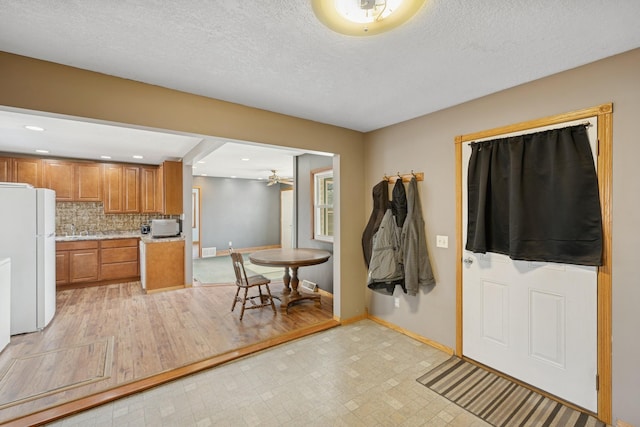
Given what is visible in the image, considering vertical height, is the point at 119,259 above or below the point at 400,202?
below

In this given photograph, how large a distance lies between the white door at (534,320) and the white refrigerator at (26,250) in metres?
4.49

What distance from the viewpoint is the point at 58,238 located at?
4.79m

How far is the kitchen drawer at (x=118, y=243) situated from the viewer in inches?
198

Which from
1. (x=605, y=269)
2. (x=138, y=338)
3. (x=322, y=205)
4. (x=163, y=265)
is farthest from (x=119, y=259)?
(x=605, y=269)

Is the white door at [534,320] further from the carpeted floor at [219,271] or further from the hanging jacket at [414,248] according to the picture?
the carpeted floor at [219,271]

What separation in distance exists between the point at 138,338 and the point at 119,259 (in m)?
2.82

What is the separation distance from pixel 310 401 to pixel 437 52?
8.05ft

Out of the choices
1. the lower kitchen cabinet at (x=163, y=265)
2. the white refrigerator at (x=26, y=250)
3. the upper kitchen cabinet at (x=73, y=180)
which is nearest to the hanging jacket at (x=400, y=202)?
the lower kitchen cabinet at (x=163, y=265)

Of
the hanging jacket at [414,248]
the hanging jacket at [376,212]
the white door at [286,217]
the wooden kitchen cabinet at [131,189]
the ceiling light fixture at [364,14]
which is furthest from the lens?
the white door at [286,217]

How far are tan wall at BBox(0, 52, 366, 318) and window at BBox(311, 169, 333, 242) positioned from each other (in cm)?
127

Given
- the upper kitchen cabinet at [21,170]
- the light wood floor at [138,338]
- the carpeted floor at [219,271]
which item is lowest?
the light wood floor at [138,338]

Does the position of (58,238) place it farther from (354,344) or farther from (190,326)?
(354,344)

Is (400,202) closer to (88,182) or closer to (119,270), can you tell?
(119,270)

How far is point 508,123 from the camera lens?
224 centimetres
